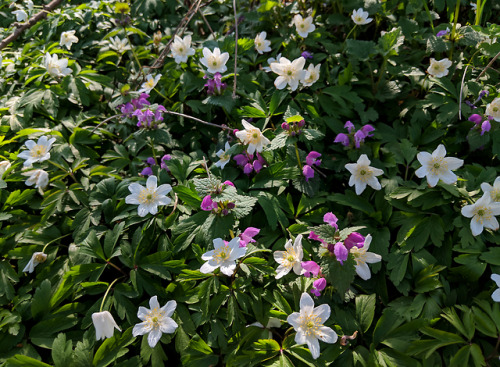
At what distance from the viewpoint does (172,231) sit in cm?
216

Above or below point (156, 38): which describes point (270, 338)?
below

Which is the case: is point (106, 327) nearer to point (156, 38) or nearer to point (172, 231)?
point (172, 231)

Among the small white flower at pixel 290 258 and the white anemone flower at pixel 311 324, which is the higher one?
the small white flower at pixel 290 258

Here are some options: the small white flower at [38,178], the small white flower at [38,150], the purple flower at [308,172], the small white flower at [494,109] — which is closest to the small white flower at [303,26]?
the purple flower at [308,172]

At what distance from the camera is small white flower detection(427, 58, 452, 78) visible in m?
2.67

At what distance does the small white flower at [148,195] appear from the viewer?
2.22 m

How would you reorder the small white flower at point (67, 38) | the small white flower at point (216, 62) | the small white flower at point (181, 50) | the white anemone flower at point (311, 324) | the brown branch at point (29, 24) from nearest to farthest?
the white anemone flower at point (311, 324) → the small white flower at point (216, 62) → the small white flower at point (181, 50) → the small white flower at point (67, 38) → the brown branch at point (29, 24)

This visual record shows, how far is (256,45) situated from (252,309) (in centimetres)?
219

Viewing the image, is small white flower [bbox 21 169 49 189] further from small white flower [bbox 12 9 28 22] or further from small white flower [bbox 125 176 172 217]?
small white flower [bbox 12 9 28 22]

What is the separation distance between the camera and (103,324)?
6.09 feet

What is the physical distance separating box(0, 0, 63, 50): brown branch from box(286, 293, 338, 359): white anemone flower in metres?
3.68

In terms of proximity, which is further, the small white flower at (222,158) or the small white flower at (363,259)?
the small white flower at (222,158)

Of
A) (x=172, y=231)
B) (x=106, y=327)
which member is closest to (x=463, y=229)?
(x=172, y=231)

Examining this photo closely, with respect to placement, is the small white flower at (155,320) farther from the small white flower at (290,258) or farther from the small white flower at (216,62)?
the small white flower at (216,62)
